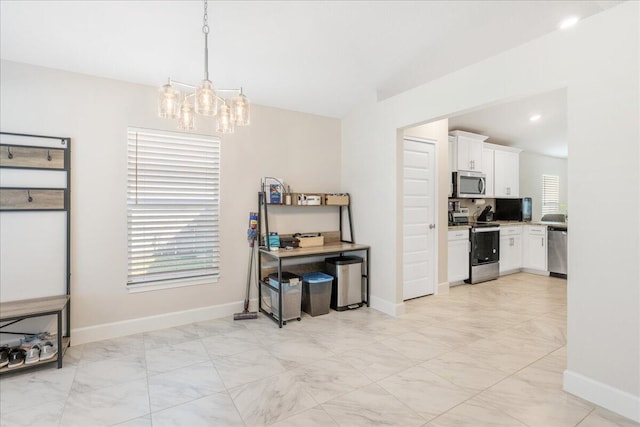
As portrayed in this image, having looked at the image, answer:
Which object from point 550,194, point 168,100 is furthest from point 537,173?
point 168,100

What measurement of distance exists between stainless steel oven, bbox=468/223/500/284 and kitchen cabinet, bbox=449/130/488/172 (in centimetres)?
102

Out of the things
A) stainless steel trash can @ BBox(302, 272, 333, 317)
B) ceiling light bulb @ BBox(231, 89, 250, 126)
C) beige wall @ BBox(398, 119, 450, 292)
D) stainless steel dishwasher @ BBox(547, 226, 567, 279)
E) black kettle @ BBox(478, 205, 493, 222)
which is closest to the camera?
ceiling light bulb @ BBox(231, 89, 250, 126)

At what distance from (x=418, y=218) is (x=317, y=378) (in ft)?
8.78

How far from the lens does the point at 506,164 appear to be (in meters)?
6.16

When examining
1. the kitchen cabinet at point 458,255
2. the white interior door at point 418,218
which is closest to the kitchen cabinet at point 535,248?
the kitchen cabinet at point 458,255

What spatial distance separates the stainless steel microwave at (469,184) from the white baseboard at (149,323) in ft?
12.7

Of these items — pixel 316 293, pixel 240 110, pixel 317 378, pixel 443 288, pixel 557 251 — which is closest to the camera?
pixel 240 110

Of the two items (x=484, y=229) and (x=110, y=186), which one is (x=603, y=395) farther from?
(x=110, y=186)

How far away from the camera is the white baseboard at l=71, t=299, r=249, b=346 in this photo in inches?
118

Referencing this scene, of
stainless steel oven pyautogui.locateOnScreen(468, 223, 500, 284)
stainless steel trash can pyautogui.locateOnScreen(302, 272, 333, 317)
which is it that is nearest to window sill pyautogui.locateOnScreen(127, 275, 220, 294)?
stainless steel trash can pyautogui.locateOnScreen(302, 272, 333, 317)

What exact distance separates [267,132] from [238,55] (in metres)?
1.07

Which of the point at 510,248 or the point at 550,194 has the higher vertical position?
the point at 550,194

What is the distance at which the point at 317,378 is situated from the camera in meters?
2.41

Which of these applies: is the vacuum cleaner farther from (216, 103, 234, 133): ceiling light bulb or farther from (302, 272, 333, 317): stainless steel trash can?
(216, 103, 234, 133): ceiling light bulb
